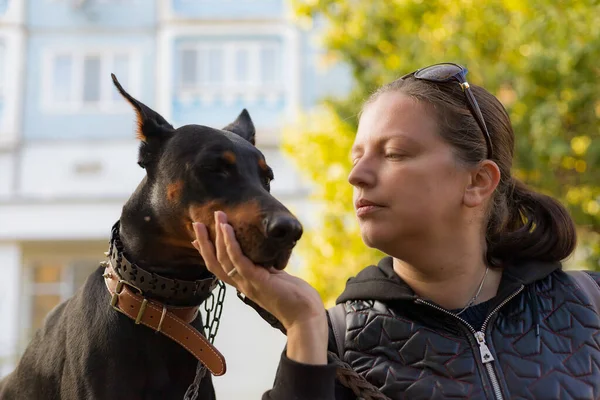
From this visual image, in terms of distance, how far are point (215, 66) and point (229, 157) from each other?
42.5 ft

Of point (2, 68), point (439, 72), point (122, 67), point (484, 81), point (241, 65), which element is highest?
point (241, 65)

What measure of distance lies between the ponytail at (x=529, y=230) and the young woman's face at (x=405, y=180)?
0.79 ft

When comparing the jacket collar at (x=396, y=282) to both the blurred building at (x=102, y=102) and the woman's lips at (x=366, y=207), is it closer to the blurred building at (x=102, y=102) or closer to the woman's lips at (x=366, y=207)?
the woman's lips at (x=366, y=207)

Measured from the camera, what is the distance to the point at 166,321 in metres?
2.15

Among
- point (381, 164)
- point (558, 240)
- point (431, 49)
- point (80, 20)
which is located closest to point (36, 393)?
point (381, 164)

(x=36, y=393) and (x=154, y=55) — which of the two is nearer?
(x=36, y=393)

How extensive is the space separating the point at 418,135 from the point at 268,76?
12.8m

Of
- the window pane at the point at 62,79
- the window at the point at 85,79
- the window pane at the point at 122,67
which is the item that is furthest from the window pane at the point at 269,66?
the window pane at the point at 62,79

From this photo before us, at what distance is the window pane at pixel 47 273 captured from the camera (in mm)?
Result: 14969

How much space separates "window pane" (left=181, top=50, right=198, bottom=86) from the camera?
48.2ft

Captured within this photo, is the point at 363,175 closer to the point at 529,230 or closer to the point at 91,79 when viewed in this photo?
the point at 529,230

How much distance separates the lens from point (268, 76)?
14812mm

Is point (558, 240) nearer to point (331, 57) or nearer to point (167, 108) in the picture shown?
point (331, 57)

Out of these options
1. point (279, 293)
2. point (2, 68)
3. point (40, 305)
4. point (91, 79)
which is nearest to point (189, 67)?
point (91, 79)
